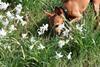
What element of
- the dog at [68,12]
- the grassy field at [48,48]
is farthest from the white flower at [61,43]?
the dog at [68,12]

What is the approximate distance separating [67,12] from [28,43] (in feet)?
3.61

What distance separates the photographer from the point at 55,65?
563 cm

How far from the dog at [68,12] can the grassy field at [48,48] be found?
159mm

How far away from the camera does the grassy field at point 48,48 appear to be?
18.3 ft

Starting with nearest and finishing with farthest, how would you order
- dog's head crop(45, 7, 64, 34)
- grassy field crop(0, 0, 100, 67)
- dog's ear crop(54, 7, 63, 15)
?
grassy field crop(0, 0, 100, 67), dog's head crop(45, 7, 64, 34), dog's ear crop(54, 7, 63, 15)

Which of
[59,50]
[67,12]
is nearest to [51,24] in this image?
[67,12]

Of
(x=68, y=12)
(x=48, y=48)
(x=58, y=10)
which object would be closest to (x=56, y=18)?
(x=58, y=10)

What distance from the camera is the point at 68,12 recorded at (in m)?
6.58

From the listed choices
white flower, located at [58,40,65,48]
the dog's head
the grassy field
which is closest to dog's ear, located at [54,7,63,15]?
the dog's head

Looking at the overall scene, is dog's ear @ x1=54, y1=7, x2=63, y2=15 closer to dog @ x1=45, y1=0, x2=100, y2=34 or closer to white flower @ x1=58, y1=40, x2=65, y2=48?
dog @ x1=45, y1=0, x2=100, y2=34

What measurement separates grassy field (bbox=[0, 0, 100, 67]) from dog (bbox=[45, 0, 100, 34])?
0.16 metres

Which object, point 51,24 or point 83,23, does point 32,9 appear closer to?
point 51,24

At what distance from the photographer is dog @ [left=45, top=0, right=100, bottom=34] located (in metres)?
6.43

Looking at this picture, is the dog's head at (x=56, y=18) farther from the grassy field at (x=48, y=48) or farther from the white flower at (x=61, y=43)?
the white flower at (x=61, y=43)
